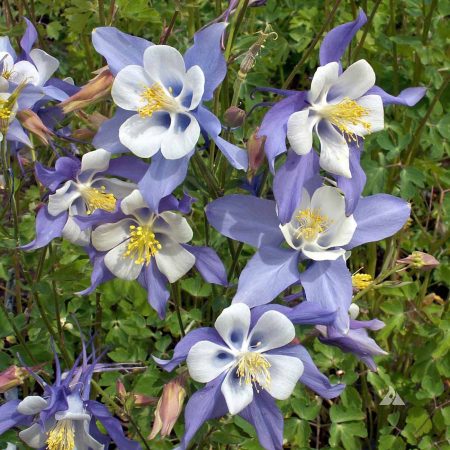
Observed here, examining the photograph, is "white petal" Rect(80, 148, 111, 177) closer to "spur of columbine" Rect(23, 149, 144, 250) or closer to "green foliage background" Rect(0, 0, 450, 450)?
"spur of columbine" Rect(23, 149, 144, 250)

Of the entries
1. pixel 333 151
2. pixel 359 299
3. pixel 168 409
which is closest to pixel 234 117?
pixel 333 151

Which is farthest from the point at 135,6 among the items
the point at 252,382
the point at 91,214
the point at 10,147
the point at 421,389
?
the point at 421,389

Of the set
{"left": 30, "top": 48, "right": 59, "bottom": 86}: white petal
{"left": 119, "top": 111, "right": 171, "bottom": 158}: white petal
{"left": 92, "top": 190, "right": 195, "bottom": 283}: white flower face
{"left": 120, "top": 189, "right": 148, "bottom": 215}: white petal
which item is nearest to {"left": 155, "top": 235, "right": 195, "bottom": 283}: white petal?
{"left": 92, "top": 190, "right": 195, "bottom": 283}: white flower face

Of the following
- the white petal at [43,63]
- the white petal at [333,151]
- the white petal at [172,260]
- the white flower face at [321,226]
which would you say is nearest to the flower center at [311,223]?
the white flower face at [321,226]

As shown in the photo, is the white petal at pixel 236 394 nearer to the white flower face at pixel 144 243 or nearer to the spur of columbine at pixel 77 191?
the white flower face at pixel 144 243

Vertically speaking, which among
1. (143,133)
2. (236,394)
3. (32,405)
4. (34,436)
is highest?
(143,133)

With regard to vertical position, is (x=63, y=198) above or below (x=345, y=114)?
below

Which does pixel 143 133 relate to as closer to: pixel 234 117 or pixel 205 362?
pixel 234 117
